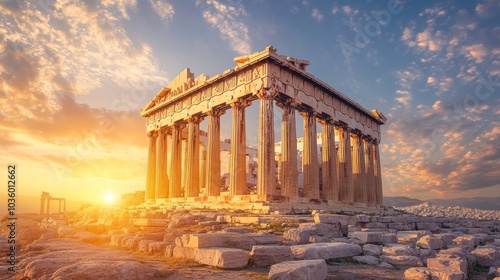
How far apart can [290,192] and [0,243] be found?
45.5 ft

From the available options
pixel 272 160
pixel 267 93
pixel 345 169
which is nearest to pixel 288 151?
pixel 272 160

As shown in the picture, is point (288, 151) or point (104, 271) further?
point (288, 151)

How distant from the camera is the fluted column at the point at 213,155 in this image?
22.0m

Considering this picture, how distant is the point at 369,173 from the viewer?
3089 cm

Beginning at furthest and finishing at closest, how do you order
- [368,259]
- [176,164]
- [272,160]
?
[176,164]
[272,160]
[368,259]

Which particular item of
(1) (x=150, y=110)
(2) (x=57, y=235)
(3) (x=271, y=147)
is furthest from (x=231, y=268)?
(1) (x=150, y=110)

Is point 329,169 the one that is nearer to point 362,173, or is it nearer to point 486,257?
point 362,173

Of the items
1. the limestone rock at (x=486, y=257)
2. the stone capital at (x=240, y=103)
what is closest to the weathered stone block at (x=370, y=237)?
the limestone rock at (x=486, y=257)

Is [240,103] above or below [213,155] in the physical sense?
above

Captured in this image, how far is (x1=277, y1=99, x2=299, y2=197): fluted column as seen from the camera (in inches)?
779

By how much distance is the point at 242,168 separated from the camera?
20.2 m

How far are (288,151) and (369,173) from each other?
45.4ft

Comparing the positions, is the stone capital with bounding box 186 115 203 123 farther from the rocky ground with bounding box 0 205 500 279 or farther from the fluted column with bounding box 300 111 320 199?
the rocky ground with bounding box 0 205 500 279

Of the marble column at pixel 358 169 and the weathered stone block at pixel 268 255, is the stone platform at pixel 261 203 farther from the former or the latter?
the weathered stone block at pixel 268 255
